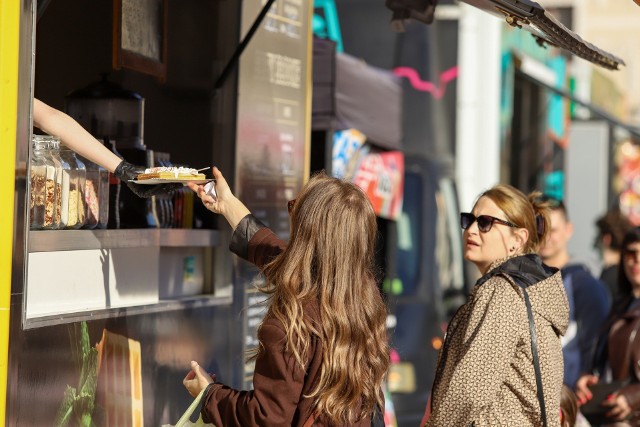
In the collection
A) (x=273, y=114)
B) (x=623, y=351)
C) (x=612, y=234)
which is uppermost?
(x=273, y=114)

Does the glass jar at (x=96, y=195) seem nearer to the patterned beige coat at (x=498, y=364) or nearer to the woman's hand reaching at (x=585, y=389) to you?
the patterned beige coat at (x=498, y=364)

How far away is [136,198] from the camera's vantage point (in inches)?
187

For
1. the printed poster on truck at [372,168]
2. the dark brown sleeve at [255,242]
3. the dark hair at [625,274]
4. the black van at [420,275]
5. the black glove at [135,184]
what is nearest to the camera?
the black glove at [135,184]

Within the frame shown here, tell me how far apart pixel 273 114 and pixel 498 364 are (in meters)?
2.28

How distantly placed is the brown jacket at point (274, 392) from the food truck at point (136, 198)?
0.68 meters

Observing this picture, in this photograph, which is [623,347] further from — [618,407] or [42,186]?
[42,186]

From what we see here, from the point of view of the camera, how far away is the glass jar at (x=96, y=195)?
14.1ft

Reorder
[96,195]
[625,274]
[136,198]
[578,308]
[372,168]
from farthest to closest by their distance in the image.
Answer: [372,168], [578,308], [625,274], [136,198], [96,195]

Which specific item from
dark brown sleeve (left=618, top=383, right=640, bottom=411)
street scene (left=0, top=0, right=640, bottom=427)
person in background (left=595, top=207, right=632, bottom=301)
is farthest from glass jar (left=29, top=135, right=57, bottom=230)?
person in background (left=595, top=207, right=632, bottom=301)

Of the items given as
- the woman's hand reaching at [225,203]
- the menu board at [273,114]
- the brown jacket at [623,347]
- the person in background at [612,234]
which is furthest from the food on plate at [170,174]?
the person in background at [612,234]

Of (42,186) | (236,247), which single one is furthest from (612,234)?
(42,186)

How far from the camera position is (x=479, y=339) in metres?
4.05

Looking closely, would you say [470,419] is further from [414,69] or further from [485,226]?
[414,69]

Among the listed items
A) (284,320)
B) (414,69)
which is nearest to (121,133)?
(284,320)
